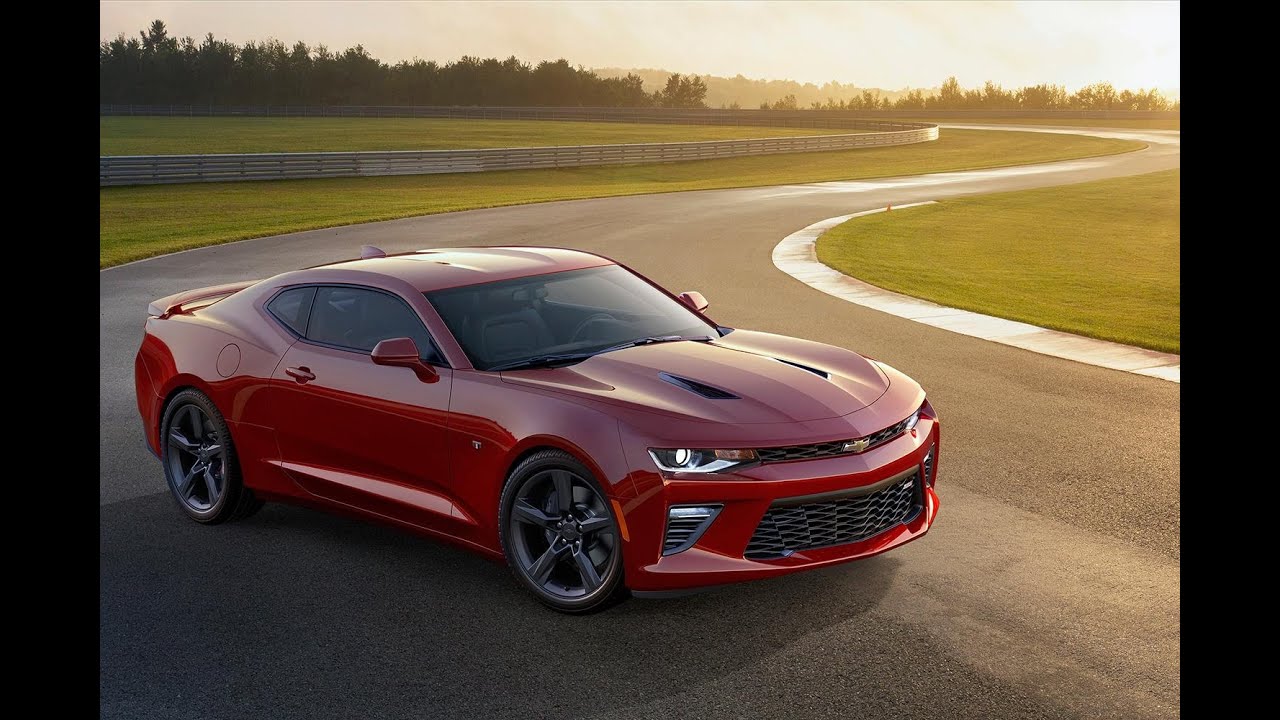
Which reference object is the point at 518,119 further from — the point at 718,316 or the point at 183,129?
the point at 718,316

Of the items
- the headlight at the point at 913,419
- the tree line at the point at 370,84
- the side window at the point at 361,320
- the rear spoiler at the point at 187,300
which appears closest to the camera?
the headlight at the point at 913,419

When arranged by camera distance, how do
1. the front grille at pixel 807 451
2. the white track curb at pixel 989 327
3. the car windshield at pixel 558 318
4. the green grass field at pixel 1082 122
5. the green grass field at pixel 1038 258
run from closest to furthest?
the front grille at pixel 807 451, the car windshield at pixel 558 318, the white track curb at pixel 989 327, the green grass field at pixel 1038 258, the green grass field at pixel 1082 122

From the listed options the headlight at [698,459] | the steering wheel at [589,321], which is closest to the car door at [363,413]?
the steering wheel at [589,321]

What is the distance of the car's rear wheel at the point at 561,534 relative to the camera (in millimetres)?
5625

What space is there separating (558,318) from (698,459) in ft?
5.51

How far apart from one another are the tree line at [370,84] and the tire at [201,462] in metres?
132

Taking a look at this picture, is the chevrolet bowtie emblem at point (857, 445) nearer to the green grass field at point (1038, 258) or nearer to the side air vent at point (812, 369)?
the side air vent at point (812, 369)

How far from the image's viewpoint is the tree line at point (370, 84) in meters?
142

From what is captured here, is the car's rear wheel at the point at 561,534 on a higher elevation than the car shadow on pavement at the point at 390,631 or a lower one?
higher

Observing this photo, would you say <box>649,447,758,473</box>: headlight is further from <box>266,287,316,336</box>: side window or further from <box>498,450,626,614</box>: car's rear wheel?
<box>266,287,316,336</box>: side window

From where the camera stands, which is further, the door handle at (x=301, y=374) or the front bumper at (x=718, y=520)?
the door handle at (x=301, y=374)

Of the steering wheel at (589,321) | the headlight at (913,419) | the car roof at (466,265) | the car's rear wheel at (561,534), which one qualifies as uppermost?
the car roof at (466,265)

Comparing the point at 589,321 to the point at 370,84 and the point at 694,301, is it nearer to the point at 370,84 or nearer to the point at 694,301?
the point at 694,301

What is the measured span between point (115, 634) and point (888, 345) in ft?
30.0
